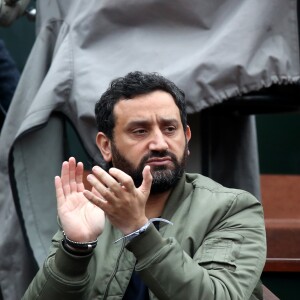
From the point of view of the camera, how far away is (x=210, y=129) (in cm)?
461

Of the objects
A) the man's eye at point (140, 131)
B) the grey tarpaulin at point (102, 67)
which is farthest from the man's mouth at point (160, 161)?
the grey tarpaulin at point (102, 67)

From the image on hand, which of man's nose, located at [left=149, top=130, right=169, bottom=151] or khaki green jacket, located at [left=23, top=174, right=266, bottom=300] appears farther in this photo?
man's nose, located at [left=149, top=130, right=169, bottom=151]

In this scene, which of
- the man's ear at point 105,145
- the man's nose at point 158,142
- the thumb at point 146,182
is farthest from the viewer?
the man's ear at point 105,145

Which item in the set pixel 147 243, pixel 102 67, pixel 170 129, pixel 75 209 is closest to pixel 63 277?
pixel 75 209

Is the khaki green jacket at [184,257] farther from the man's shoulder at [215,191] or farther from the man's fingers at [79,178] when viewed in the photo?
the man's fingers at [79,178]

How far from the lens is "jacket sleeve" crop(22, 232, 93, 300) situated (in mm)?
3133

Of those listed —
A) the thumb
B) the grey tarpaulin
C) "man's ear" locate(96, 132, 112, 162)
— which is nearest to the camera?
the thumb

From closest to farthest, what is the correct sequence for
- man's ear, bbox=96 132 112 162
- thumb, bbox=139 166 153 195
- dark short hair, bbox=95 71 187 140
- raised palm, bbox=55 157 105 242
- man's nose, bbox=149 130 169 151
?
thumb, bbox=139 166 153 195 < raised palm, bbox=55 157 105 242 < man's nose, bbox=149 130 169 151 < dark short hair, bbox=95 71 187 140 < man's ear, bbox=96 132 112 162

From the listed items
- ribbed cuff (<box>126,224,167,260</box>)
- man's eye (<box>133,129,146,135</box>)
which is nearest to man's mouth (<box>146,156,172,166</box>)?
man's eye (<box>133,129,146,135</box>)

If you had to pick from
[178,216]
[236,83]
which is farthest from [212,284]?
[236,83]

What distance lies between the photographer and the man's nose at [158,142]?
3.21 meters

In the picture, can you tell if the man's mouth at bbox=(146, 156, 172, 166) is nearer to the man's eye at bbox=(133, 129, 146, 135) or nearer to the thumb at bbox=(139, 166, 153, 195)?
the man's eye at bbox=(133, 129, 146, 135)

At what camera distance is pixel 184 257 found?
297 cm

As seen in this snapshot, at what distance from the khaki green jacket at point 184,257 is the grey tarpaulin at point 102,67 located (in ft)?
2.31
